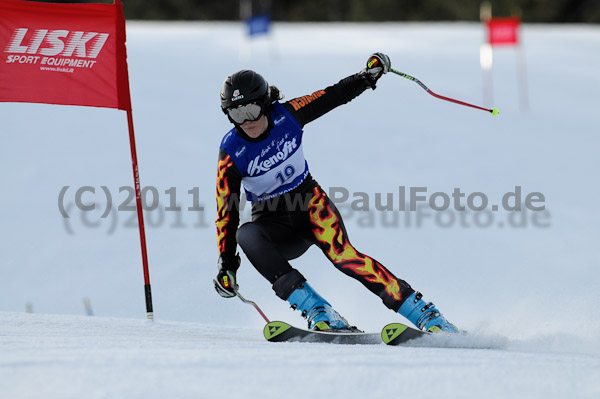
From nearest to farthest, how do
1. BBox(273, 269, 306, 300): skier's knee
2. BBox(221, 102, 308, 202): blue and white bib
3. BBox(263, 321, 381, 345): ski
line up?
BBox(263, 321, 381, 345): ski → BBox(273, 269, 306, 300): skier's knee → BBox(221, 102, 308, 202): blue and white bib

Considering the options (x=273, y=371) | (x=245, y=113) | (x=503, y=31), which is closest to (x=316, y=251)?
(x=245, y=113)

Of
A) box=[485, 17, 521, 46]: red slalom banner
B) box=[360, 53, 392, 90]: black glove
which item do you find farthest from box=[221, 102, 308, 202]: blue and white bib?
box=[485, 17, 521, 46]: red slalom banner

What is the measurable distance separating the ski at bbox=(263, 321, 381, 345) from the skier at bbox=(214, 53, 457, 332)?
0.07 m

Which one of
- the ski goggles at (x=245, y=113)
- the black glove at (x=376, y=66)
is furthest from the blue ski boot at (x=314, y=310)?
the black glove at (x=376, y=66)

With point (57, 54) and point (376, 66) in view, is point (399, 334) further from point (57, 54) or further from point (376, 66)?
point (57, 54)

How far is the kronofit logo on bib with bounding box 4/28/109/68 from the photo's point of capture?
4129 mm

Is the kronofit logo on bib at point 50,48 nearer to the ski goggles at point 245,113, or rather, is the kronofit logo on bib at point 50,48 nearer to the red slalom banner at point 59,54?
the red slalom banner at point 59,54

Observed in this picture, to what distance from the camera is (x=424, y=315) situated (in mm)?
3385

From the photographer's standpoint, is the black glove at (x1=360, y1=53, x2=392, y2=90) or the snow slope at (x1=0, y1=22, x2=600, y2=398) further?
the black glove at (x1=360, y1=53, x2=392, y2=90)

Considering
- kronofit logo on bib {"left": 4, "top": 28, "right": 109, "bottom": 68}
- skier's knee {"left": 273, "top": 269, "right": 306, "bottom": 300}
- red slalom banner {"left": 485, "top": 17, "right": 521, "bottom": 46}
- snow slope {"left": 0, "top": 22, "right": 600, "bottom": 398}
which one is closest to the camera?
snow slope {"left": 0, "top": 22, "right": 600, "bottom": 398}

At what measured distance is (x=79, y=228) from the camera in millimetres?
6219

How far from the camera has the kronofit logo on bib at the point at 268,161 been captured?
3.51m

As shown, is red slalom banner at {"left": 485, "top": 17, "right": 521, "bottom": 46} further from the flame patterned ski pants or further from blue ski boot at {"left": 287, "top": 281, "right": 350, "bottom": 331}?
blue ski boot at {"left": 287, "top": 281, "right": 350, "bottom": 331}

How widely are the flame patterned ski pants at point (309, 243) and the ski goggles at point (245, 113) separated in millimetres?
493
